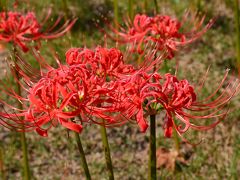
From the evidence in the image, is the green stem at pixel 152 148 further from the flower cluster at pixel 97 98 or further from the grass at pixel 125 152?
the grass at pixel 125 152

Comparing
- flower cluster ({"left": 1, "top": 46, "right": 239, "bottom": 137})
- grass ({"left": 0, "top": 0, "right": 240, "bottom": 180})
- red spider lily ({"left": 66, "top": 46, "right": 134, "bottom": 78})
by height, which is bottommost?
grass ({"left": 0, "top": 0, "right": 240, "bottom": 180})

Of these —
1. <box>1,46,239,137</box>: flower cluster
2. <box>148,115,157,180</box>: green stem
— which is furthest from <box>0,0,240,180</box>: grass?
<box>1,46,239,137</box>: flower cluster

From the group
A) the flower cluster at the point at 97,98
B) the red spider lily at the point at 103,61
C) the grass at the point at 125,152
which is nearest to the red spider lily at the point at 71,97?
the flower cluster at the point at 97,98

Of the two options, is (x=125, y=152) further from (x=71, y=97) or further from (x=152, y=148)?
(x=71, y=97)

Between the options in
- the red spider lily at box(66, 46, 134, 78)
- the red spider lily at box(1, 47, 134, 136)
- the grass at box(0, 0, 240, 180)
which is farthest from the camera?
the grass at box(0, 0, 240, 180)

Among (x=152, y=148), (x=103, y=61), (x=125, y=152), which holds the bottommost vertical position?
(x=125, y=152)

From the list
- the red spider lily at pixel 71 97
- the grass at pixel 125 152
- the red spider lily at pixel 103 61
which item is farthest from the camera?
the grass at pixel 125 152

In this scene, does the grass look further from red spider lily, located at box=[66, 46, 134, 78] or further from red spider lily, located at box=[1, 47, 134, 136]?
red spider lily, located at box=[1, 47, 134, 136]

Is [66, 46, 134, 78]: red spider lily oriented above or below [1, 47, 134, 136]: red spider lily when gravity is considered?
above

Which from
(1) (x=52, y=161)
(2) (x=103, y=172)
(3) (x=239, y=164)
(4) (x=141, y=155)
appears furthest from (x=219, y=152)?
(1) (x=52, y=161)

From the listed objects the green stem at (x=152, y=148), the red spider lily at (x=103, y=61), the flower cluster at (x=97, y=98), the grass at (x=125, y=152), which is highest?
the red spider lily at (x=103, y=61)

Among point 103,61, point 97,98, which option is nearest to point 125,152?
point 103,61

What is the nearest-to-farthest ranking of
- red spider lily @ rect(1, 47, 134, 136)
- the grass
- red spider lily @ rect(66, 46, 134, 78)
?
red spider lily @ rect(1, 47, 134, 136), red spider lily @ rect(66, 46, 134, 78), the grass
